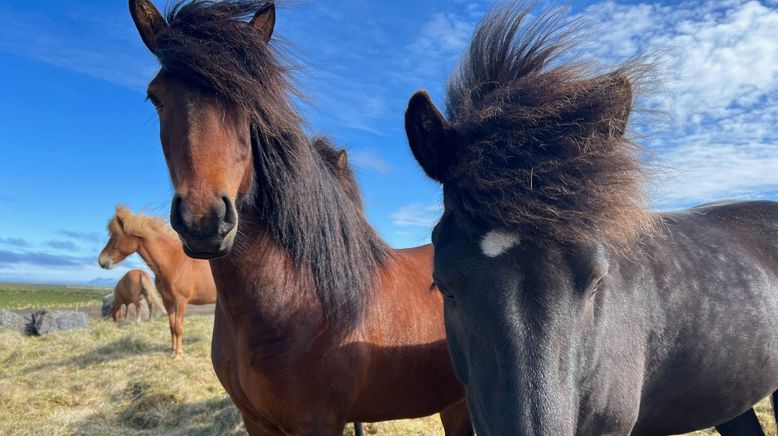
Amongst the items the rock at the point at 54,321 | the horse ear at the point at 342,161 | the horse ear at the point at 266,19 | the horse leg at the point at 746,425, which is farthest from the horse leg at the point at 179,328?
the horse leg at the point at 746,425

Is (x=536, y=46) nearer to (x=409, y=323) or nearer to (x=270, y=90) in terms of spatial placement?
(x=270, y=90)

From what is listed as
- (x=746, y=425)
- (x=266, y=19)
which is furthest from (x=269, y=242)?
(x=746, y=425)

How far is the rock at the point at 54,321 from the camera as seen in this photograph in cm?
1246

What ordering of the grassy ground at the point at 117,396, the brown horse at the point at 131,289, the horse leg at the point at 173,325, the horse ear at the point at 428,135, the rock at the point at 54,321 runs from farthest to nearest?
1. the brown horse at the point at 131,289
2. the rock at the point at 54,321
3. the horse leg at the point at 173,325
4. the grassy ground at the point at 117,396
5. the horse ear at the point at 428,135

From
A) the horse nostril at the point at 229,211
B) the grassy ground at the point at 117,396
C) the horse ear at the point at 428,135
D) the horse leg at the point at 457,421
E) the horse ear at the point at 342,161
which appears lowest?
the grassy ground at the point at 117,396

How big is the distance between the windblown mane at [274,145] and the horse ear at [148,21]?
56 mm

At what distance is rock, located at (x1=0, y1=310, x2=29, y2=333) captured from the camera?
12.8 metres

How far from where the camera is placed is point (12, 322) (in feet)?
43.6

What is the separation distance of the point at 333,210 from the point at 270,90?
2.37 feet

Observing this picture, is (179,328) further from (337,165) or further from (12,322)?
(12,322)

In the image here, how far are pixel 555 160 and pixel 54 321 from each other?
592 inches

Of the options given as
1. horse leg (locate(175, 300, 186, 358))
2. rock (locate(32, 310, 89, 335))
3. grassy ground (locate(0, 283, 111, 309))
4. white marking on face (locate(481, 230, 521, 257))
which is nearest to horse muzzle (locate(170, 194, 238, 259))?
Result: white marking on face (locate(481, 230, 521, 257))

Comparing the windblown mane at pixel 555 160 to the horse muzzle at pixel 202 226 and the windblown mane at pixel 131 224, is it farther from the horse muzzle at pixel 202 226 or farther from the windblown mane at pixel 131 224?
the windblown mane at pixel 131 224

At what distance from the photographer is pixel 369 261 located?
283 cm
